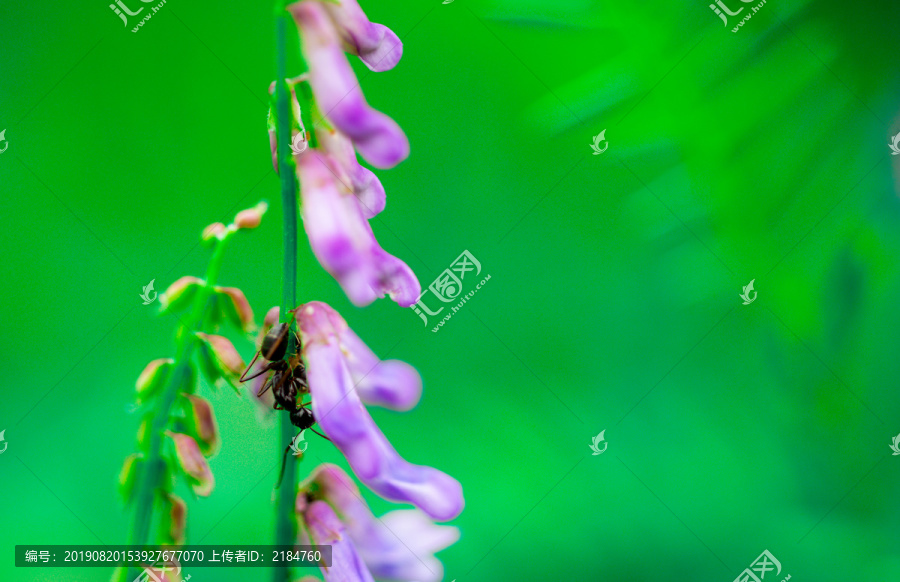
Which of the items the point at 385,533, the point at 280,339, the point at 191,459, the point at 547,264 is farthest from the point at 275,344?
the point at 547,264

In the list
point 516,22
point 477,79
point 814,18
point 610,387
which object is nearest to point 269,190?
point 477,79

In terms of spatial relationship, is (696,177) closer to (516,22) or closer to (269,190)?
(516,22)

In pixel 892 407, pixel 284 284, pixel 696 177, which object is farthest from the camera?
pixel 892 407

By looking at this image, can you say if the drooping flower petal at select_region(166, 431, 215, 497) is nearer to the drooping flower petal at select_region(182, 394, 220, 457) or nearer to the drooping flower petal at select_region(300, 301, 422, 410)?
the drooping flower petal at select_region(182, 394, 220, 457)

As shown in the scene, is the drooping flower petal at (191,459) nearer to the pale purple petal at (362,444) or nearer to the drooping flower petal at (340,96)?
the pale purple petal at (362,444)

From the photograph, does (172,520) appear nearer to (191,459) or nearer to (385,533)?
(191,459)

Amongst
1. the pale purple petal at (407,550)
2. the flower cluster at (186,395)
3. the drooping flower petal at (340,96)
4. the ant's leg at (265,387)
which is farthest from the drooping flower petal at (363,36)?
the pale purple petal at (407,550)

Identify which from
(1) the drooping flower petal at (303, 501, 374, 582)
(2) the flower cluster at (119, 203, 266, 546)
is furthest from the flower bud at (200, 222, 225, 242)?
(1) the drooping flower petal at (303, 501, 374, 582)
